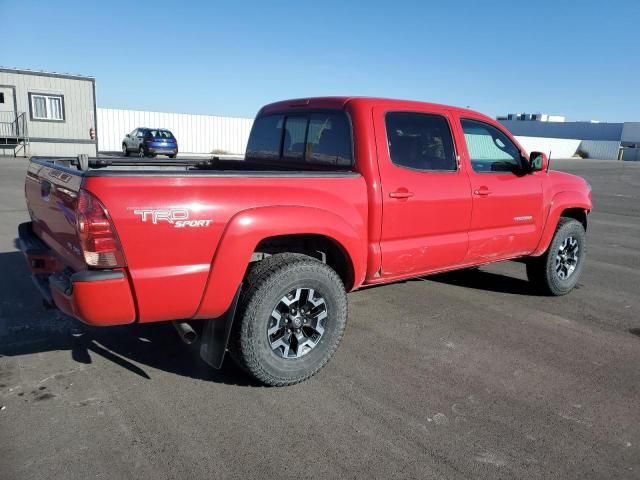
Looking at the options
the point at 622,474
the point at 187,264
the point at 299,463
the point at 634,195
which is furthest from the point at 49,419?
the point at 634,195

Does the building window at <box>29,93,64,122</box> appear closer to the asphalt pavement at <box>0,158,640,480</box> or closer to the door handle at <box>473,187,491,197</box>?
the asphalt pavement at <box>0,158,640,480</box>

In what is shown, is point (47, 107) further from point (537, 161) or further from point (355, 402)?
point (355, 402)

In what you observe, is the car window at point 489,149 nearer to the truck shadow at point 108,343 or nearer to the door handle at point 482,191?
the door handle at point 482,191

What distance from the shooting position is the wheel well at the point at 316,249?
3576 millimetres

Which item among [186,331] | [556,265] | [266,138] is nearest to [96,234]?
[186,331]

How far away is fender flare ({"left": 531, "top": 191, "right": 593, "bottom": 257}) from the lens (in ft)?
17.4

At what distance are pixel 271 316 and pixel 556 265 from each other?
12.0 ft

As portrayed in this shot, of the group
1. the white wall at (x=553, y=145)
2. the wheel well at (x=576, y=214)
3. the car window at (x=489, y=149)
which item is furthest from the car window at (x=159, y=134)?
the white wall at (x=553, y=145)

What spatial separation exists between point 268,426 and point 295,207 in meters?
1.34

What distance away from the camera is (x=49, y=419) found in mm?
2963

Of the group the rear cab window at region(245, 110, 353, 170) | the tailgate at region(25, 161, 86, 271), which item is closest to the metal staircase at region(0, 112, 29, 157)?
the rear cab window at region(245, 110, 353, 170)

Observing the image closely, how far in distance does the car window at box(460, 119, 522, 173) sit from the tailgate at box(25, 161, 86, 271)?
3.22 meters

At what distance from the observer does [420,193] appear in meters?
4.08

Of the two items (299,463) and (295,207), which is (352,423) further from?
(295,207)
